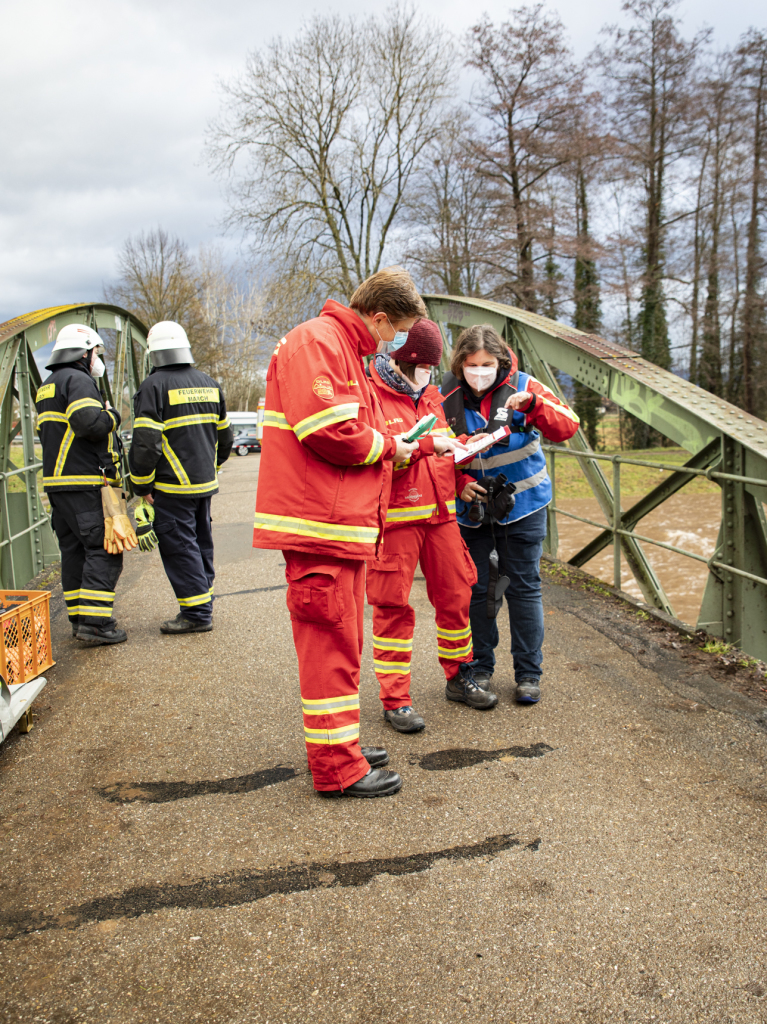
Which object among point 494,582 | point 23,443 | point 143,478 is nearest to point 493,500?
point 494,582

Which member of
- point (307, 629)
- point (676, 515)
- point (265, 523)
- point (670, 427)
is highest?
point (670, 427)

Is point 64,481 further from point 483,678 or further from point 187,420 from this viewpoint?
point 483,678

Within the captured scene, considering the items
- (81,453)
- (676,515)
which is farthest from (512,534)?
(676,515)

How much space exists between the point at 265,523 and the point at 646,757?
6.04 ft

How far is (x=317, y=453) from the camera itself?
100 inches

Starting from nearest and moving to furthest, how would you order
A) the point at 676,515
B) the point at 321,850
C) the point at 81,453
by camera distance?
the point at 321,850 < the point at 81,453 < the point at 676,515

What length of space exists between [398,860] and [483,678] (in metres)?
1.46

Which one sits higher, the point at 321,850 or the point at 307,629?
the point at 307,629

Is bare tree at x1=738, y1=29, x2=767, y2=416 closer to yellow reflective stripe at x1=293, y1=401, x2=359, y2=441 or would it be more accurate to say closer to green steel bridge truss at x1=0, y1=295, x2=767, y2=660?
green steel bridge truss at x1=0, y1=295, x2=767, y2=660

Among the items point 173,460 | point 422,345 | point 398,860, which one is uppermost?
point 422,345

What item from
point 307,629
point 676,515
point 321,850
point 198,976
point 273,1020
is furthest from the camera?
point 676,515

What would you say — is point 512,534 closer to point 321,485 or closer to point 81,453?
point 321,485

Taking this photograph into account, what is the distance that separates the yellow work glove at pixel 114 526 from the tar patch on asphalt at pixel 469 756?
247cm

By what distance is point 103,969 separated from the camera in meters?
1.96
